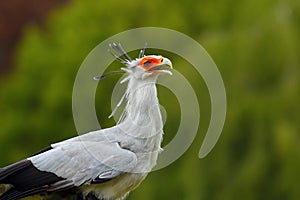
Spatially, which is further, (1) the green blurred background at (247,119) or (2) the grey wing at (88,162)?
(1) the green blurred background at (247,119)

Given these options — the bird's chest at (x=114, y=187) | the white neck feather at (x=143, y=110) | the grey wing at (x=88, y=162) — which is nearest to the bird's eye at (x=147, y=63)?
the white neck feather at (x=143, y=110)

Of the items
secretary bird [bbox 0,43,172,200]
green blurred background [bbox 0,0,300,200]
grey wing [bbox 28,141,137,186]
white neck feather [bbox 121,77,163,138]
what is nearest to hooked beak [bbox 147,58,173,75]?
secretary bird [bbox 0,43,172,200]

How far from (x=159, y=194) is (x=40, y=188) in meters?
9.92

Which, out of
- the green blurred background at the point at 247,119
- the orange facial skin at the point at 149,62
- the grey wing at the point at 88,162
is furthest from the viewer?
the green blurred background at the point at 247,119

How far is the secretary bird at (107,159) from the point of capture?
6.95 m

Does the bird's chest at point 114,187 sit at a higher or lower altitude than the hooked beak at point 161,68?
lower

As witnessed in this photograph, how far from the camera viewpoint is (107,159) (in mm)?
6965

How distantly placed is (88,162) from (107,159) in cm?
13

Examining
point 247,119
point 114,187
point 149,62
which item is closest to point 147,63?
point 149,62

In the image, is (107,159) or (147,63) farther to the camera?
(147,63)

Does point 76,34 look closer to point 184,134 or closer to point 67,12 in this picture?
point 67,12

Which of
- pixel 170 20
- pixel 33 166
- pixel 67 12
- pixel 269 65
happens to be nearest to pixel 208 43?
pixel 269 65

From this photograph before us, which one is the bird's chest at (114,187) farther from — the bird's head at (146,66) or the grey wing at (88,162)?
the bird's head at (146,66)

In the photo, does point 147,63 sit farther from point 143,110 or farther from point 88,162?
point 88,162
